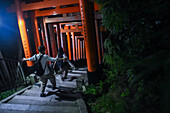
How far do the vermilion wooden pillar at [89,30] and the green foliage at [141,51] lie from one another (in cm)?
143

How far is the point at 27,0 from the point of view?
23.4 ft

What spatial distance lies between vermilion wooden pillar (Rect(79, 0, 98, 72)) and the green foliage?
4.68 feet

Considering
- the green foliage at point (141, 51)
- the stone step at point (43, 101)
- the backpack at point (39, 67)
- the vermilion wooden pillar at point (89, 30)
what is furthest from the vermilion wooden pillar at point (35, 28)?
the green foliage at point (141, 51)

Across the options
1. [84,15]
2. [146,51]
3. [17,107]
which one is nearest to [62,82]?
[17,107]

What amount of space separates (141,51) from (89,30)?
9.59 feet

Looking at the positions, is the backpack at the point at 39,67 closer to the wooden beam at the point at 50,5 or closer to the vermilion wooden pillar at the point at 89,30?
the vermilion wooden pillar at the point at 89,30

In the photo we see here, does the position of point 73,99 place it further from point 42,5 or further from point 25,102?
point 42,5

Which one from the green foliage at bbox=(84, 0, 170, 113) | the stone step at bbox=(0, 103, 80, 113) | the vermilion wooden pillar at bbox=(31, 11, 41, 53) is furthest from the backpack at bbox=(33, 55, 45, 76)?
the vermilion wooden pillar at bbox=(31, 11, 41, 53)

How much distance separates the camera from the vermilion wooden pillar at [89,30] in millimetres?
4727

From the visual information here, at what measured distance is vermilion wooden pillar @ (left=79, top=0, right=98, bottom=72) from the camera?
4727mm

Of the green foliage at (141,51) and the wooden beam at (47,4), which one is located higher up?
the wooden beam at (47,4)

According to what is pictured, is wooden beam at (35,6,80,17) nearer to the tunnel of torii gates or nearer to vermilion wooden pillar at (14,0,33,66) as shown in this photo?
the tunnel of torii gates

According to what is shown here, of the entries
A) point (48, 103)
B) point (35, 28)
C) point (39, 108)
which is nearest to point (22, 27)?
point (35, 28)

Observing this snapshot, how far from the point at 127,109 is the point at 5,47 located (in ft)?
30.4
